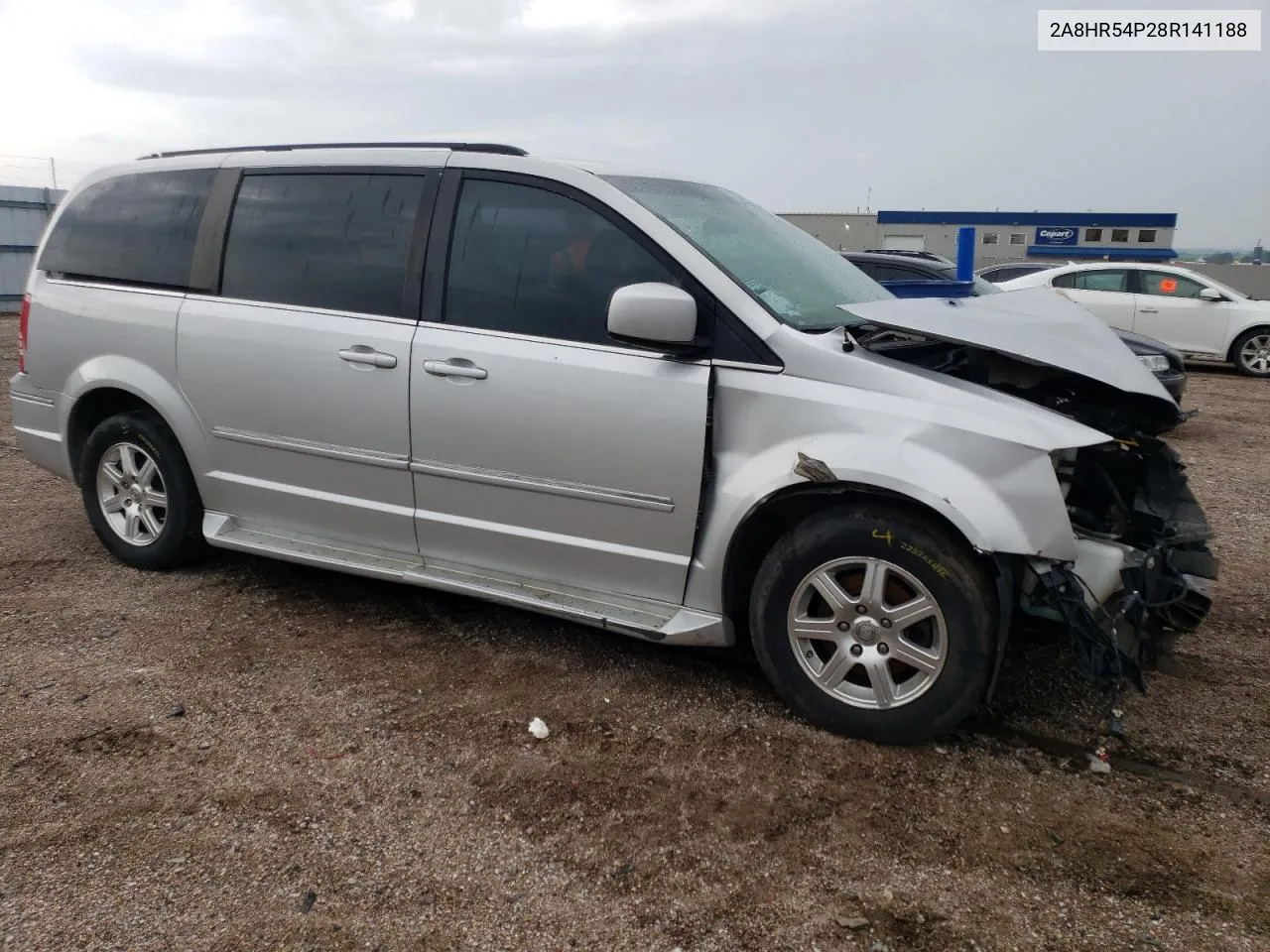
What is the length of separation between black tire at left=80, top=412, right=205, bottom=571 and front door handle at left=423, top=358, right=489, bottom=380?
1.52m

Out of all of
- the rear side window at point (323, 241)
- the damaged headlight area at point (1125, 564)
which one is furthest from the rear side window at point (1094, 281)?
the rear side window at point (323, 241)

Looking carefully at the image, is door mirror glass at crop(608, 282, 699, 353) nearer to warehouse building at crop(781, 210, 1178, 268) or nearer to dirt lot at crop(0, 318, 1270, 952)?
dirt lot at crop(0, 318, 1270, 952)

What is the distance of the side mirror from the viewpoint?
122 inches

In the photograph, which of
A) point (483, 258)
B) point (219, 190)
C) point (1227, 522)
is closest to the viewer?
point (483, 258)

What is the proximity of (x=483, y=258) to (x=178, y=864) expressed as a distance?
87.7 inches

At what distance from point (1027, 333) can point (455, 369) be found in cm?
201

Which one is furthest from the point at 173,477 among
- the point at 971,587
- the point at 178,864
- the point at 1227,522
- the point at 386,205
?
the point at 1227,522

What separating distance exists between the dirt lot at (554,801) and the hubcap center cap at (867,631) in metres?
0.36

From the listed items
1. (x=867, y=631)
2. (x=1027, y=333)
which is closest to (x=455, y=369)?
(x=867, y=631)

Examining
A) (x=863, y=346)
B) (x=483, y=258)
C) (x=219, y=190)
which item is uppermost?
(x=219, y=190)

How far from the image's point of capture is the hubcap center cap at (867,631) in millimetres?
3084

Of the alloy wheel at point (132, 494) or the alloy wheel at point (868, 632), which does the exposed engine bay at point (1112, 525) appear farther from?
the alloy wheel at point (132, 494)

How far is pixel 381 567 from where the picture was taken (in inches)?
154

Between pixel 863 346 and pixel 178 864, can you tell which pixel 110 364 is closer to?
pixel 178 864
